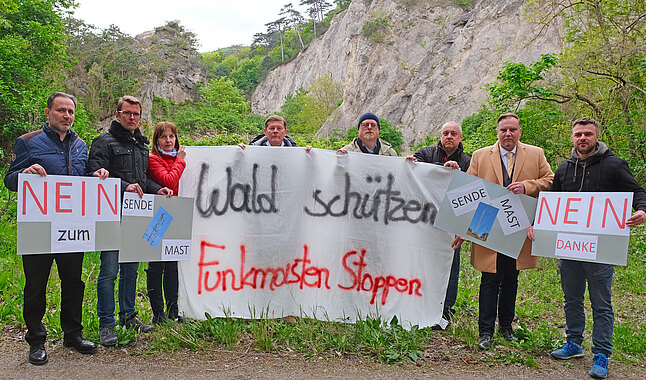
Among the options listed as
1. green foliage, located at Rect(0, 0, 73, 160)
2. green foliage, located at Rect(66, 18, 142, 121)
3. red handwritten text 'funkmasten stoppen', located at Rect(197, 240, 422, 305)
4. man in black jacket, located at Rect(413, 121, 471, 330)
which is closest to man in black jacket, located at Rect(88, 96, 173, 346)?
red handwritten text 'funkmasten stoppen', located at Rect(197, 240, 422, 305)

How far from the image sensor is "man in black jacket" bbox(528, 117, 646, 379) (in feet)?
11.5

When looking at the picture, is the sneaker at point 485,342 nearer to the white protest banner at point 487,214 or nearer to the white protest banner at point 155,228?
the white protest banner at point 487,214

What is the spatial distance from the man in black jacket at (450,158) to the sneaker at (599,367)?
4.06 ft

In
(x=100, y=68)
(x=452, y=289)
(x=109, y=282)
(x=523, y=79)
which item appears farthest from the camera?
(x=100, y=68)

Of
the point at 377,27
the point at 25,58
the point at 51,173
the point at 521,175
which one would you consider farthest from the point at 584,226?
the point at 377,27

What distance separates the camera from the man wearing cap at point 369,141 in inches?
172

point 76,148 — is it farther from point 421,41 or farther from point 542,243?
point 421,41

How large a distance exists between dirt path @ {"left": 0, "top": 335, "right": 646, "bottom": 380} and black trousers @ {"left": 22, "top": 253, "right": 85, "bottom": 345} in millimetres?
216

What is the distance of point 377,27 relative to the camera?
43.3 metres

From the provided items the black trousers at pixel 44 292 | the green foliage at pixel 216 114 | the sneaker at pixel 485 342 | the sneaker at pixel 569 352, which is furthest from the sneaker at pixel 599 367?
the green foliage at pixel 216 114

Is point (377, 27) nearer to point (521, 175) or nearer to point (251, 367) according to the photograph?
point (521, 175)

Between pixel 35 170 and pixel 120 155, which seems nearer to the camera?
pixel 35 170

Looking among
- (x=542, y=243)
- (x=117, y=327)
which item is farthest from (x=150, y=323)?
(x=542, y=243)

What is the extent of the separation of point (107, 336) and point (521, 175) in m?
3.87
